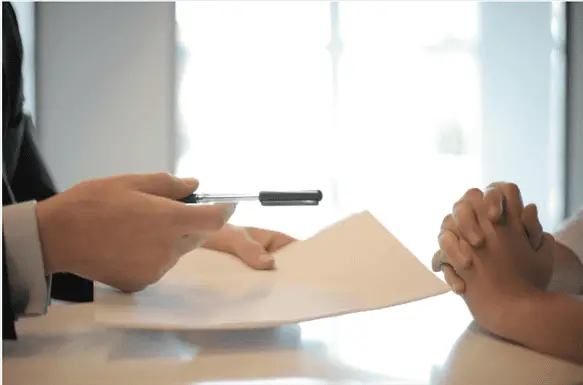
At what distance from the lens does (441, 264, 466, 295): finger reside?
0.41 m

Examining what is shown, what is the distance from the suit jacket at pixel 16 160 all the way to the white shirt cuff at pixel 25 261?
0.01 meters

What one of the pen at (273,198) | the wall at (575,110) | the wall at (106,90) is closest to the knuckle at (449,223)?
the pen at (273,198)

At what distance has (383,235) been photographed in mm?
494

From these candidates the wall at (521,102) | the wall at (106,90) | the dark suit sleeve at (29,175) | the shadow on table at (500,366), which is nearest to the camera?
the shadow on table at (500,366)

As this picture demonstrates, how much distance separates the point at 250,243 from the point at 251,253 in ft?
0.06

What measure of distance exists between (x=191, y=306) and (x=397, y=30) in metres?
2.43

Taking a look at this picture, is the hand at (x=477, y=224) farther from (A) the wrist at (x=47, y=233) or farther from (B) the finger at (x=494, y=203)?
(A) the wrist at (x=47, y=233)

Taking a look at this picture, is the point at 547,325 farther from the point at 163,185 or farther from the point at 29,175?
the point at 29,175

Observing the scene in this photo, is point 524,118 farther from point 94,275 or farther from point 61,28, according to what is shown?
point 94,275

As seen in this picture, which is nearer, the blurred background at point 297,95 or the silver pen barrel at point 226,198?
the silver pen barrel at point 226,198

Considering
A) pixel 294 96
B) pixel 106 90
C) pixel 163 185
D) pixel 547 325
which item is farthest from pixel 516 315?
pixel 106 90

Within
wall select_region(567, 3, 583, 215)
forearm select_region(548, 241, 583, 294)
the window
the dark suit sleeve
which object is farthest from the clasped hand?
wall select_region(567, 3, 583, 215)

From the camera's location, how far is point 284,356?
0.35 meters

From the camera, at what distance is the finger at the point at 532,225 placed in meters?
0.41
